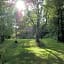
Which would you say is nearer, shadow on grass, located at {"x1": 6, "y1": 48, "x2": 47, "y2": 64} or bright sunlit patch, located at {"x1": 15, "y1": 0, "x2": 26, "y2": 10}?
shadow on grass, located at {"x1": 6, "y1": 48, "x2": 47, "y2": 64}

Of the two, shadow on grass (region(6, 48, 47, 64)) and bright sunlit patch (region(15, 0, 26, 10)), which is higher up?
bright sunlit patch (region(15, 0, 26, 10))

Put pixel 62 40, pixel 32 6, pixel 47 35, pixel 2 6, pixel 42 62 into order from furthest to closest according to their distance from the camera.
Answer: pixel 47 35 → pixel 62 40 → pixel 32 6 → pixel 2 6 → pixel 42 62

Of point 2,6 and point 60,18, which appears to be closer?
point 2,6

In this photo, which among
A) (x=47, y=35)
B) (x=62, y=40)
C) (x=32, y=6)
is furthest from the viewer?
(x=47, y=35)

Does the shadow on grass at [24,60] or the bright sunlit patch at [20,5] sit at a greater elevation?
the bright sunlit patch at [20,5]

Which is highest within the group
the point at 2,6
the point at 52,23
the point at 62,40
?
the point at 2,6

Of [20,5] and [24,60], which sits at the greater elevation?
[20,5]

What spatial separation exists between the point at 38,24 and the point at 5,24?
65.7ft

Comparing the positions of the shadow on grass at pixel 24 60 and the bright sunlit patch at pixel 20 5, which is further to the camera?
the bright sunlit patch at pixel 20 5

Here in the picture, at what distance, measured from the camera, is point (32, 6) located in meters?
38.0

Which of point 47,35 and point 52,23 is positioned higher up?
point 52,23

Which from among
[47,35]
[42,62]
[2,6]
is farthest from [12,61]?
[47,35]

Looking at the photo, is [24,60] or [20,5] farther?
[20,5]

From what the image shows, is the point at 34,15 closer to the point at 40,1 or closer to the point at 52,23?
the point at 40,1
